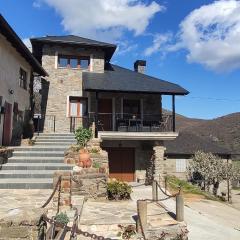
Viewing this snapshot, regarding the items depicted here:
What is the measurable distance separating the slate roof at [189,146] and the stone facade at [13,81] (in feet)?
42.8

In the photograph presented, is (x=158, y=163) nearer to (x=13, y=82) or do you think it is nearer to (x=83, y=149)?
(x=83, y=149)

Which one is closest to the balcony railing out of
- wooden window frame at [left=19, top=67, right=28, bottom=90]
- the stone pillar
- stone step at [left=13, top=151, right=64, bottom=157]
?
the stone pillar

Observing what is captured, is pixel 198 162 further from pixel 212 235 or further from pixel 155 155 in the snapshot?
pixel 212 235

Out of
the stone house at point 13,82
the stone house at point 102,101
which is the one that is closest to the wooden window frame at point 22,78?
A: the stone house at point 13,82

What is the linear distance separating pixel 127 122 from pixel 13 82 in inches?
284

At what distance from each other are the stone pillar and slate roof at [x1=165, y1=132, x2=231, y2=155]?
27.2ft

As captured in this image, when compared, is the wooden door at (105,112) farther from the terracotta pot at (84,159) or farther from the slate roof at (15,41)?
the terracotta pot at (84,159)

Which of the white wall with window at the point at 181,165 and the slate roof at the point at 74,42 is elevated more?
the slate roof at the point at 74,42

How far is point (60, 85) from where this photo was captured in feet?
79.0

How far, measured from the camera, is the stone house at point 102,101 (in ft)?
73.4

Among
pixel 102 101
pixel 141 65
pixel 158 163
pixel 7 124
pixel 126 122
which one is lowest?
pixel 158 163

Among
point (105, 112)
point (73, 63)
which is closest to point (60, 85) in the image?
point (73, 63)

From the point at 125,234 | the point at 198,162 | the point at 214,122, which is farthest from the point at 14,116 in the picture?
the point at 214,122

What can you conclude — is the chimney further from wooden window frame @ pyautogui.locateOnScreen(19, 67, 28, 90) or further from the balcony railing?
wooden window frame @ pyautogui.locateOnScreen(19, 67, 28, 90)
